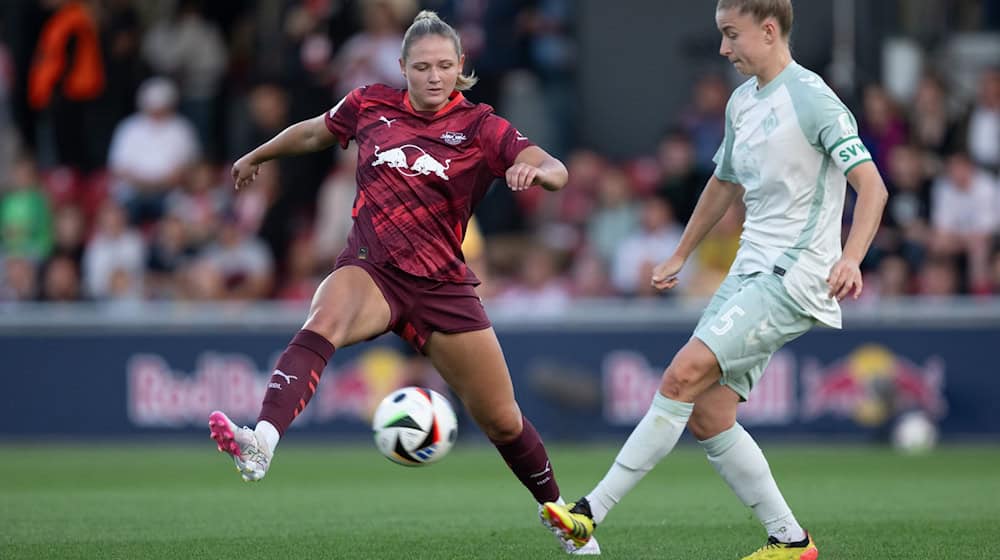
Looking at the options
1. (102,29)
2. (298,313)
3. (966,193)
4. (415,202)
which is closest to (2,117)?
(102,29)

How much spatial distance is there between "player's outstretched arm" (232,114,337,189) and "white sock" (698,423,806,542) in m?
2.26

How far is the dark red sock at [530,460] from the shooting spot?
6984 mm

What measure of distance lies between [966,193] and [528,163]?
9.45 meters

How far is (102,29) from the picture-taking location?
1823 cm

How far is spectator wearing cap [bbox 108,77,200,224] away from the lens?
17.5m

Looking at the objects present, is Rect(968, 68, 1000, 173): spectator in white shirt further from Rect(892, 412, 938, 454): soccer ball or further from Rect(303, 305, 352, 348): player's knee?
Rect(303, 305, 352, 348): player's knee

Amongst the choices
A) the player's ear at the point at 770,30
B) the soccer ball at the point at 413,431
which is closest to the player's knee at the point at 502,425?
the soccer ball at the point at 413,431

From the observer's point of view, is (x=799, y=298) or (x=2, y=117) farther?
(x=2, y=117)

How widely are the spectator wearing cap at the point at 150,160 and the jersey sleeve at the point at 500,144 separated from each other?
11.3 m

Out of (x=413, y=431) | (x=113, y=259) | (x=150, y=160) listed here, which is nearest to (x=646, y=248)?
(x=113, y=259)

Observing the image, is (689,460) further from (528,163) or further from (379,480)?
(528,163)

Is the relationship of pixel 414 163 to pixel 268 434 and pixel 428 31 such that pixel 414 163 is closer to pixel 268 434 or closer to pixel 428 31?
pixel 428 31

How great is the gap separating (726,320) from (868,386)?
866cm

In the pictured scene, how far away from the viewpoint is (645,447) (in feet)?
21.1
